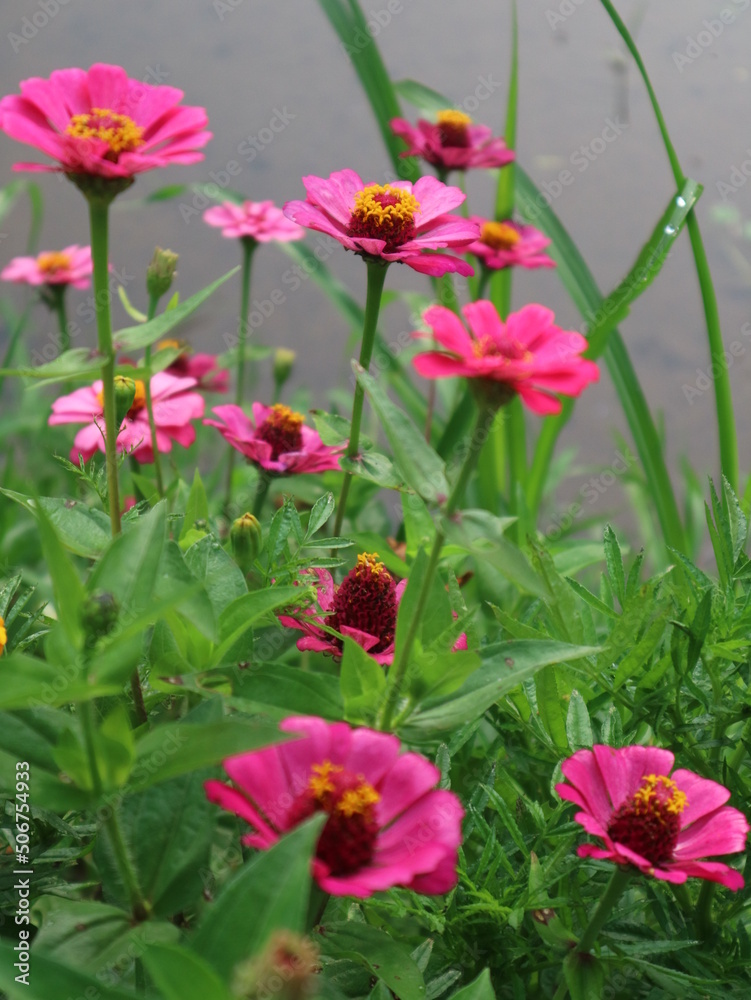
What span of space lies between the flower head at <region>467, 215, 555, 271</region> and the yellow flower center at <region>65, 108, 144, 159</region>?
16.8 inches

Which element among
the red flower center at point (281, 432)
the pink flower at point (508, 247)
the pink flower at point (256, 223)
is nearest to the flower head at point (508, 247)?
the pink flower at point (508, 247)

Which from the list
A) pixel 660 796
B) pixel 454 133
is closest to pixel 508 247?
pixel 454 133

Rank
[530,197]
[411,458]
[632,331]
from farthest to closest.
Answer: [632,331] < [530,197] < [411,458]

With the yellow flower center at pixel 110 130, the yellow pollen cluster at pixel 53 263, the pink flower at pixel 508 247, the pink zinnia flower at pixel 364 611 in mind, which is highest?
the yellow flower center at pixel 110 130

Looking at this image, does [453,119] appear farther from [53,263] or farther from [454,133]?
[53,263]

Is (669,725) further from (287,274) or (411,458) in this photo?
(287,274)

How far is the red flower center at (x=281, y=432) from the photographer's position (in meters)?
0.58

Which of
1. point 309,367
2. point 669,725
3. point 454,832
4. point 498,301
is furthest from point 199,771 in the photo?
point 309,367

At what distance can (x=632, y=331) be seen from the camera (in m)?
1.47

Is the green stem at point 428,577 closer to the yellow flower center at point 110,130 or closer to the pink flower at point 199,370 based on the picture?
the yellow flower center at point 110,130

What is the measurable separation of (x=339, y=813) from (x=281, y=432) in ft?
1.09

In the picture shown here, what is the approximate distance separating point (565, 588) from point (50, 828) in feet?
0.76

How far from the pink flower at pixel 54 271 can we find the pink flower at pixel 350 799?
646 millimetres

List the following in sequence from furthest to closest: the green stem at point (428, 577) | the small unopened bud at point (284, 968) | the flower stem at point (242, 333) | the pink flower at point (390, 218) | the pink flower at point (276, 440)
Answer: the flower stem at point (242, 333), the pink flower at point (276, 440), the pink flower at point (390, 218), the green stem at point (428, 577), the small unopened bud at point (284, 968)
